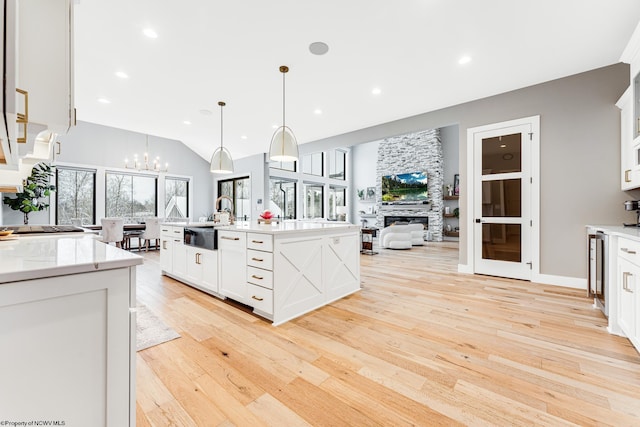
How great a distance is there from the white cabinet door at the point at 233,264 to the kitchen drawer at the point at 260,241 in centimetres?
9

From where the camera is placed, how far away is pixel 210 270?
317 cm

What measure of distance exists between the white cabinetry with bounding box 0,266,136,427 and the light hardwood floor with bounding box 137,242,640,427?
494 mm

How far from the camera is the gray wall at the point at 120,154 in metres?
6.00

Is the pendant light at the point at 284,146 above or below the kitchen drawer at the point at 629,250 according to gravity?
above

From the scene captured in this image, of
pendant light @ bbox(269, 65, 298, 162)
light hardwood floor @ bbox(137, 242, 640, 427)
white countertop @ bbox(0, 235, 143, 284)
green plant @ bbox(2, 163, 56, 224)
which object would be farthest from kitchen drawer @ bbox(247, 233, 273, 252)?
green plant @ bbox(2, 163, 56, 224)

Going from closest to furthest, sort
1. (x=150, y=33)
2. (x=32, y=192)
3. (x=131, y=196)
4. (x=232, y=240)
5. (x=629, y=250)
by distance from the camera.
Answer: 1. (x=629, y=250)
2. (x=232, y=240)
3. (x=150, y=33)
4. (x=32, y=192)
5. (x=131, y=196)

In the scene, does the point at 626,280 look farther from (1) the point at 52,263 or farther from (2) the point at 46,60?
(2) the point at 46,60

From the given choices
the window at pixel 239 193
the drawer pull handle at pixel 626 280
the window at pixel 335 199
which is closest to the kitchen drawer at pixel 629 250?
the drawer pull handle at pixel 626 280

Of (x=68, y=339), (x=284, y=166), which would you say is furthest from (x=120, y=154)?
(x=68, y=339)

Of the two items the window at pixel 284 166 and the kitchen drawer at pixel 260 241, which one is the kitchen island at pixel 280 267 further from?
the window at pixel 284 166

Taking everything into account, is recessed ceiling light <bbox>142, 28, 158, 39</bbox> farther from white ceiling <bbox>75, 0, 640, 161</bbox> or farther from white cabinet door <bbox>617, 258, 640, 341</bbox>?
white cabinet door <bbox>617, 258, 640, 341</bbox>

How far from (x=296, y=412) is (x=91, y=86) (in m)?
5.47

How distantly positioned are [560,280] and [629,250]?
205cm

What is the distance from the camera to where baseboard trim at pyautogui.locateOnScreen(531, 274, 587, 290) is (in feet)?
11.2
